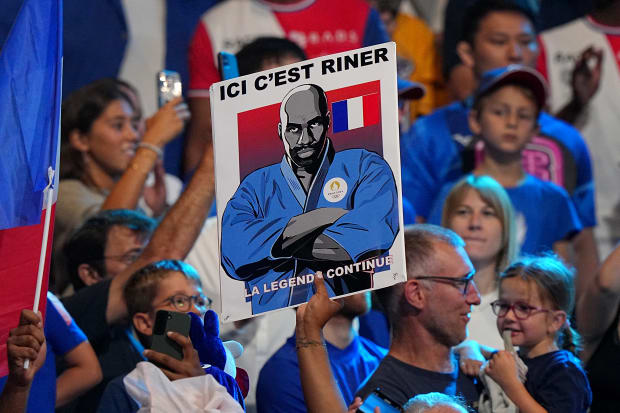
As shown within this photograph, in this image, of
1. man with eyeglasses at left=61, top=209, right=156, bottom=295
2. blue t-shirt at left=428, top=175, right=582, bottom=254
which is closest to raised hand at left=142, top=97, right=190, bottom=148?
man with eyeglasses at left=61, top=209, right=156, bottom=295

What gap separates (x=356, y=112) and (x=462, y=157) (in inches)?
93.4

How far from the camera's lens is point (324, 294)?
3271 mm

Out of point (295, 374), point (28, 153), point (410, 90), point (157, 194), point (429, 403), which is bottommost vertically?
point (429, 403)

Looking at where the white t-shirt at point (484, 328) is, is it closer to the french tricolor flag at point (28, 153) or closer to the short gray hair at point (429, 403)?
the short gray hair at point (429, 403)

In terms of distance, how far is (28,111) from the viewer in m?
3.52

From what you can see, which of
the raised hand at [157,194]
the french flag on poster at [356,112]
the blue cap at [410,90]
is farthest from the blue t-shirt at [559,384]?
the raised hand at [157,194]

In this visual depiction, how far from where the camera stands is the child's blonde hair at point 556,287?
390 centimetres

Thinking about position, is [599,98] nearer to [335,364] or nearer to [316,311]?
[335,364]

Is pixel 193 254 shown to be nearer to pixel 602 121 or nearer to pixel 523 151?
pixel 523 151

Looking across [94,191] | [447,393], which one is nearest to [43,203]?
[447,393]

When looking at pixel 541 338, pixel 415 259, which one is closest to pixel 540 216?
pixel 541 338

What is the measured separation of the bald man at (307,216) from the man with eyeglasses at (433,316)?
0.51 meters

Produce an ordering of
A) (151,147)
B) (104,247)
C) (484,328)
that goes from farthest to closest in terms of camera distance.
Answer: (151,147) → (104,247) → (484,328)

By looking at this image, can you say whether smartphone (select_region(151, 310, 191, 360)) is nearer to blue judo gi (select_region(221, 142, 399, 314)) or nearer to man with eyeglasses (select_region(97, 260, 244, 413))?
blue judo gi (select_region(221, 142, 399, 314))
